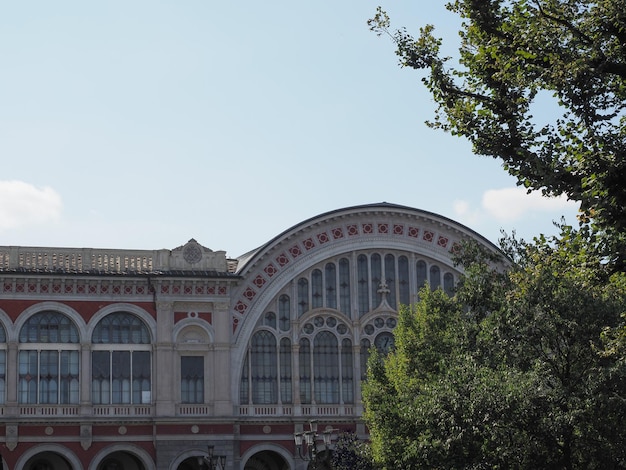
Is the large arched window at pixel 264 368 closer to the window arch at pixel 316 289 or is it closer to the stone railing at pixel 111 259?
the window arch at pixel 316 289

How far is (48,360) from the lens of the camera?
206ft

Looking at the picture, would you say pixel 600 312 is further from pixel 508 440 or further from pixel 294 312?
pixel 294 312

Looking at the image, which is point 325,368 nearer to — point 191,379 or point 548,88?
point 191,379

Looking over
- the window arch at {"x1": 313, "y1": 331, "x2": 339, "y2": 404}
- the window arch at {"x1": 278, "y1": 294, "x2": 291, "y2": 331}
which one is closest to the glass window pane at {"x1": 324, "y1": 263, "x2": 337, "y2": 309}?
the window arch at {"x1": 313, "y1": 331, "x2": 339, "y2": 404}

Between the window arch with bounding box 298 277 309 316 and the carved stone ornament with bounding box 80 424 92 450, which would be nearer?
the carved stone ornament with bounding box 80 424 92 450

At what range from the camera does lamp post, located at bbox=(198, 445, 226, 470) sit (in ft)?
182

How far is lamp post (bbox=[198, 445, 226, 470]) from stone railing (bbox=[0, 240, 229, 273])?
9.97 metres

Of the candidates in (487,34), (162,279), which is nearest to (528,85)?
(487,34)

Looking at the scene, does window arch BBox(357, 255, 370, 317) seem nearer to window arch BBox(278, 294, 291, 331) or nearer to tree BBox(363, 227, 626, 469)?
window arch BBox(278, 294, 291, 331)

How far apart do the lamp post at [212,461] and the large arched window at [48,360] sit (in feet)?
23.1

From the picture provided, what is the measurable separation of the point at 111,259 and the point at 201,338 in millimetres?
6171

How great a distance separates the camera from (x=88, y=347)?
6338 cm

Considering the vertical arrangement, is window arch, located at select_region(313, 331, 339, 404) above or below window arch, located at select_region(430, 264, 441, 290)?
below

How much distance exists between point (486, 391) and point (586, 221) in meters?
13.2
